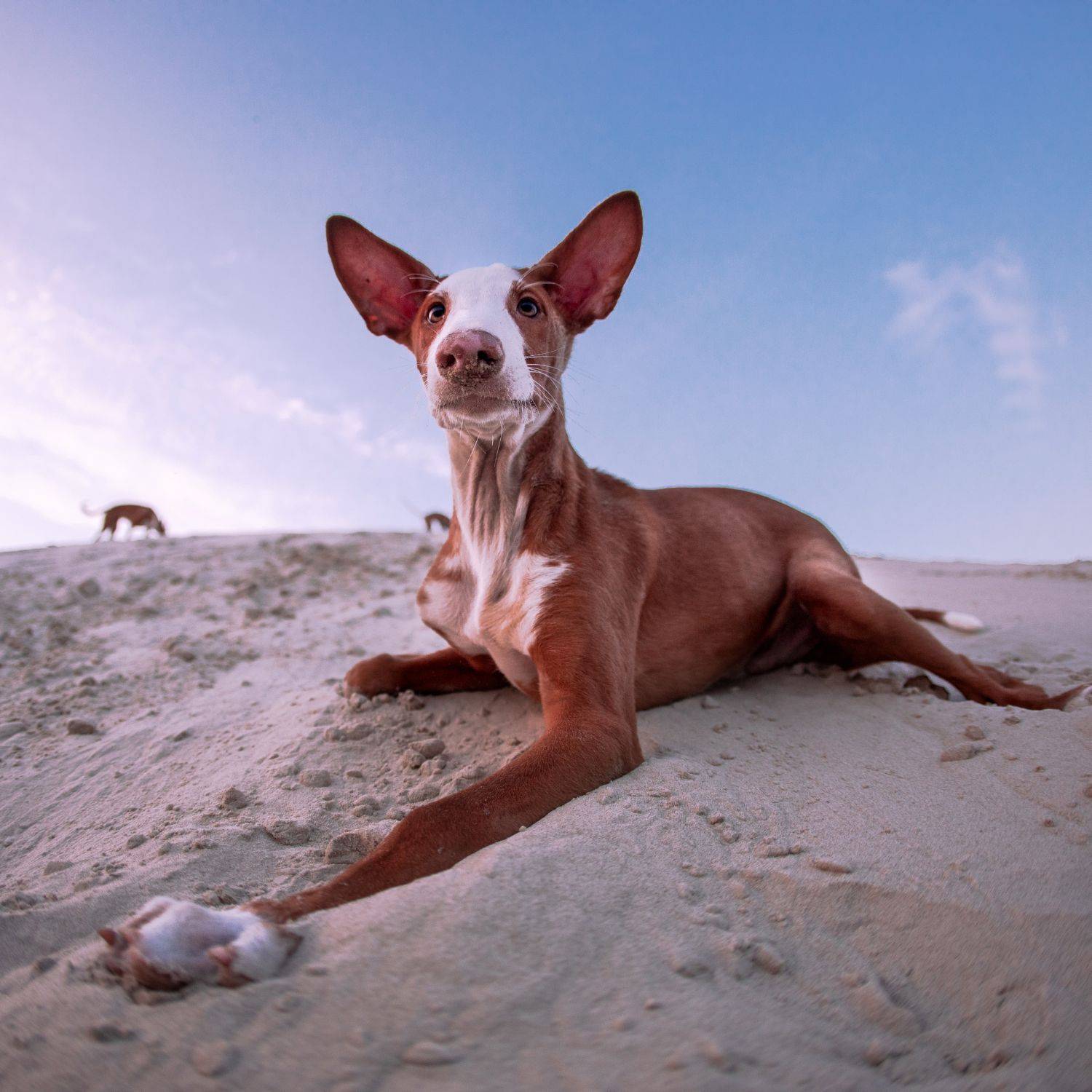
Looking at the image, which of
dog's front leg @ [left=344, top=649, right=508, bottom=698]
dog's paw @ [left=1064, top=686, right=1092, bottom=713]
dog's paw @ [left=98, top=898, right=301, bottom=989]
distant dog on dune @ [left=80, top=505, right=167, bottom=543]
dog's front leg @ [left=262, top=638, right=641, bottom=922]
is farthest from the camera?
distant dog on dune @ [left=80, top=505, right=167, bottom=543]

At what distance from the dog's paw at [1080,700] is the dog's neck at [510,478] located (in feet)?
8.63

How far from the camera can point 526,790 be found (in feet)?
7.74

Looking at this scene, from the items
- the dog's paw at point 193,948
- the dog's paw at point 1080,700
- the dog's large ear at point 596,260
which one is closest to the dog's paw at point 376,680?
the dog's large ear at point 596,260

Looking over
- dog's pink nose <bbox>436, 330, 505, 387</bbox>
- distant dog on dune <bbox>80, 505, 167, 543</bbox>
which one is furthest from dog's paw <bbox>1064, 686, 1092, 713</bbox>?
distant dog on dune <bbox>80, 505, 167, 543</bbox>

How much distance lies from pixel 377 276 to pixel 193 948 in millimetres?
3241

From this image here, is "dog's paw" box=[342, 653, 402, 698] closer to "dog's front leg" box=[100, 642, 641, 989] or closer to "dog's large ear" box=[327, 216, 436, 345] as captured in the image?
"dog's front leg" box=[100, 642, 641, 989]

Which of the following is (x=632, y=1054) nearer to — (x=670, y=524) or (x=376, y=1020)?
(x=376, y=1020)

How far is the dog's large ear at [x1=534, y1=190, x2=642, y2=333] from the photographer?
3695 mm

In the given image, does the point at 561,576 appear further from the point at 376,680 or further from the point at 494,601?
the point at 376,680

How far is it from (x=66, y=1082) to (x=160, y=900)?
473 millimetres

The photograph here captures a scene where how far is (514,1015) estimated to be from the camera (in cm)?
138

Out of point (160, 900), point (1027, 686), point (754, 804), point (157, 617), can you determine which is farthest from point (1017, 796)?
point (157, 617)

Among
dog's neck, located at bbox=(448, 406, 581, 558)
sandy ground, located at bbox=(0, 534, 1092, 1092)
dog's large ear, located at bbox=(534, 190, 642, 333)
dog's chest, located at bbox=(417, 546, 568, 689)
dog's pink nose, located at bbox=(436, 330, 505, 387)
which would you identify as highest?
dog's large ear, located at bbox=(534, 190, 642, 333)

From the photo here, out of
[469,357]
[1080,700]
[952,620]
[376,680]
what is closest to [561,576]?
[469,357]
